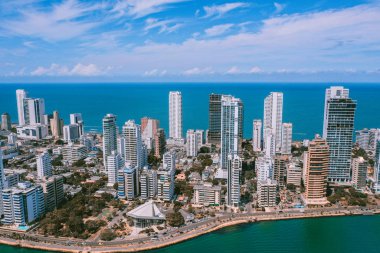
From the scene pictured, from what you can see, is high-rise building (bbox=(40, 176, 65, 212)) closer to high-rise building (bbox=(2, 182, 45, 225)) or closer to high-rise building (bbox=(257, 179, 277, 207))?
high-rise building (bbox=(2, 182, 45, 225))

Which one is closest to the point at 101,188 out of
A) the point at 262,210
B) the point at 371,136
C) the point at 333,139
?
the point at 262,210

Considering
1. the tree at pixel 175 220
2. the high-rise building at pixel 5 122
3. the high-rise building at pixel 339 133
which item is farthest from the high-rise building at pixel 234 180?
the high-rise building at pixel 5 122

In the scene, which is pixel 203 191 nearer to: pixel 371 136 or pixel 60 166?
pixel 60 166

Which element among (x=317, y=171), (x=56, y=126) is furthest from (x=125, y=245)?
(x=56, y=126)

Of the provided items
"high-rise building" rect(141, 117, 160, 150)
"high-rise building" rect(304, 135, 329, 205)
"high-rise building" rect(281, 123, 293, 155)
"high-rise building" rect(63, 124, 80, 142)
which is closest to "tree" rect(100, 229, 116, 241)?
"high-rise building" rect(304, 135, 329, 205)

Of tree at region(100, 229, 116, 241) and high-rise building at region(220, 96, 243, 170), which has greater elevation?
high-rise building at region(220, 96, 243, 170)

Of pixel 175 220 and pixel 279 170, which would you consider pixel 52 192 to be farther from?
pixel 279 170
